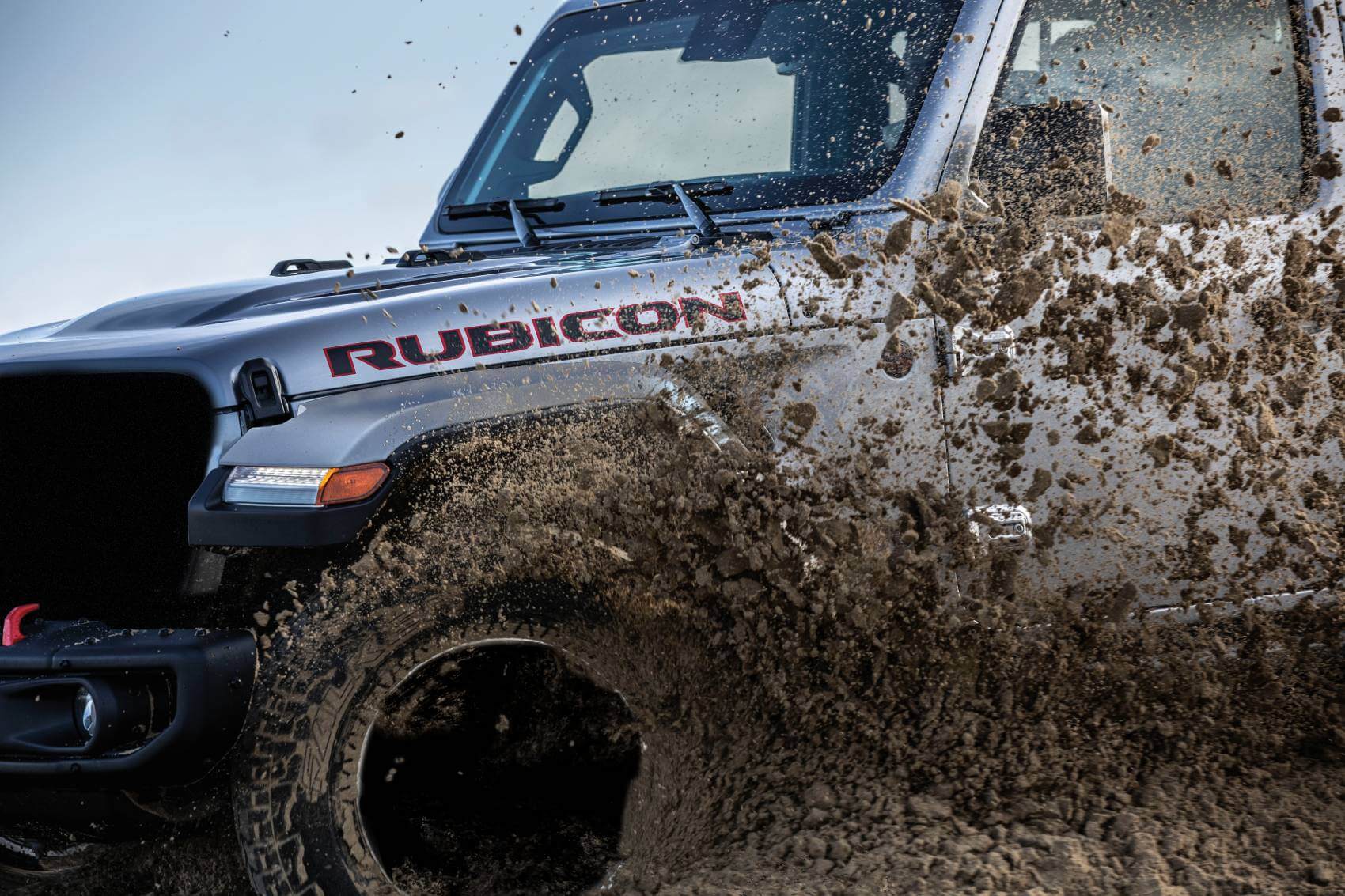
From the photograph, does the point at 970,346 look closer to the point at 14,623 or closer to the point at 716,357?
the point at 716,357

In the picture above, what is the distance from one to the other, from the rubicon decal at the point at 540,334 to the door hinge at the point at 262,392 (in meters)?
0.12

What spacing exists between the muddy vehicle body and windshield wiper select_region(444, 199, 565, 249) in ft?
0.03

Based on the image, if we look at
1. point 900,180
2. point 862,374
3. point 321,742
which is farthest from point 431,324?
point 900,180

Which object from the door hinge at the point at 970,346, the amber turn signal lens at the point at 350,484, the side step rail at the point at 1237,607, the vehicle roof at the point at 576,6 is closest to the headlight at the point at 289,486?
Answer: the amber turn signal lens at the point at 350,484

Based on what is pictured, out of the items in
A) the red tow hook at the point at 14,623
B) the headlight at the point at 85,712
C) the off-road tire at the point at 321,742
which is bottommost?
the off-road tire at the point at 321,742

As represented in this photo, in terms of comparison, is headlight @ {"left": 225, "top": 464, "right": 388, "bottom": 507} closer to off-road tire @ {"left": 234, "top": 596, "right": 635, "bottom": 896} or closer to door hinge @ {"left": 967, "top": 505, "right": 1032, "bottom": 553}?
off-road tire @ {"left": 234, "top": 596, "right": 635, "bottom": 896}

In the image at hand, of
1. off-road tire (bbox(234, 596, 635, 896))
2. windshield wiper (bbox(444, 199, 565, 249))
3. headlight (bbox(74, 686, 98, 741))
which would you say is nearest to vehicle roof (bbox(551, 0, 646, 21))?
windshield wiper (bbox(444, 199, 565, 249))

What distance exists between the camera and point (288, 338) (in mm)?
2416

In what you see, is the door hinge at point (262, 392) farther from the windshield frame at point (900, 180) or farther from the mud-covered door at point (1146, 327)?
the mud-covered door at point (1146, 327)

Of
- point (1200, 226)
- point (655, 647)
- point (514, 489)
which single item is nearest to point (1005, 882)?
point (655, 647)

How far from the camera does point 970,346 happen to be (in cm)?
285

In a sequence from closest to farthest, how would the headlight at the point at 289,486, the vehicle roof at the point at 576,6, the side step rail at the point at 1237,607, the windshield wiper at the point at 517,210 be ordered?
1. the headlight at the point at 289,486
2. the side step rail at the point at 1237,607
3. the windshield wiper at the point at 517,210
4. the vehicle roof at the point at 576,6

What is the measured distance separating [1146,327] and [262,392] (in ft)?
6.94

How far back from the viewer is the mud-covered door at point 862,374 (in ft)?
8.89
